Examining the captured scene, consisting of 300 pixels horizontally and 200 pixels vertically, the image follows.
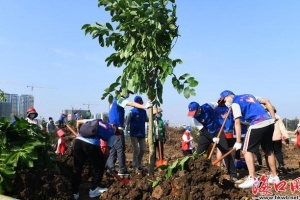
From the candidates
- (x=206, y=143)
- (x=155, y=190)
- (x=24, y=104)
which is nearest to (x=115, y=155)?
(x=206, y=143)

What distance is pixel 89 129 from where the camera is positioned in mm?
5637

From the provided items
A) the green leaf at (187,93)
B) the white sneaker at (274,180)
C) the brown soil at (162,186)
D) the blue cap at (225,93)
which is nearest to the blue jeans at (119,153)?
the brown soil at (162,186)

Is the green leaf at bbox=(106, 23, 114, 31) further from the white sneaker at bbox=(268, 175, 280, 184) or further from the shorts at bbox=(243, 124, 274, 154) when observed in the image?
the white sneaker at bbox=(268, 175, 280, 184)

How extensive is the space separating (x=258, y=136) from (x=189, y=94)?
5.48 ft

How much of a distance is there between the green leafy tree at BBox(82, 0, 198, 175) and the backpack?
552mm

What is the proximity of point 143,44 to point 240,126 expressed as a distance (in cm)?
248

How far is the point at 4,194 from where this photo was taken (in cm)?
469

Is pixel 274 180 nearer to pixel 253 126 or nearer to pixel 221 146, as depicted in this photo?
pixel 253 126

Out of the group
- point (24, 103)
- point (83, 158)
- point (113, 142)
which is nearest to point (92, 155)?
point (83, 158)

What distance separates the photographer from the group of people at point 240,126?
240 inches

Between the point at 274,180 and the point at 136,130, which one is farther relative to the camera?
→ the point at 136,130

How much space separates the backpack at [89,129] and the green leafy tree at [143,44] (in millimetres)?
552

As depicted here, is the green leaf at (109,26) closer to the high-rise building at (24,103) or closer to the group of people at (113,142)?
the group of people at (113,142)

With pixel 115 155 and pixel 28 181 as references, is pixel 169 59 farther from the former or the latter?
pixel 115 155
